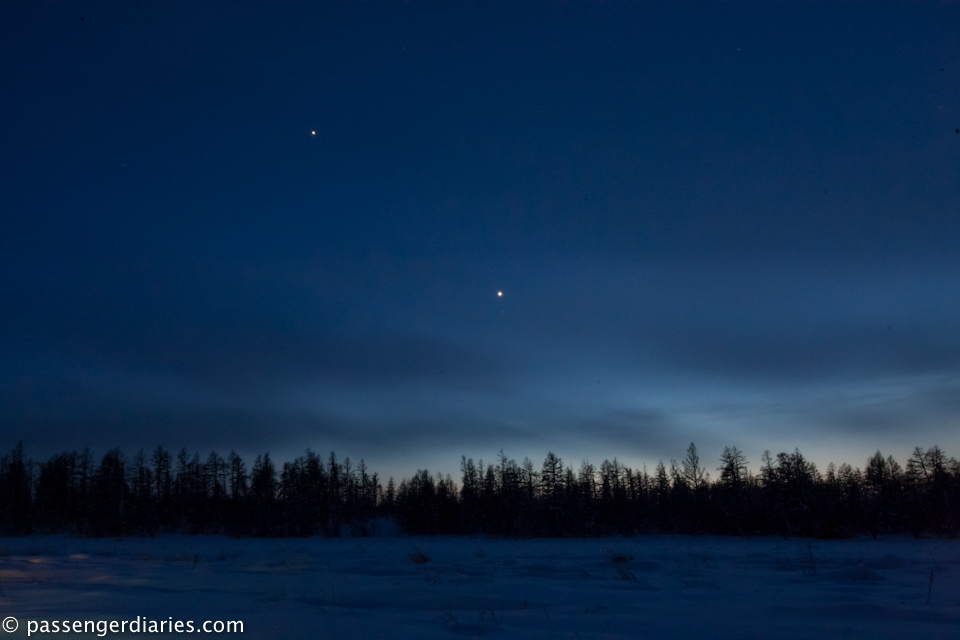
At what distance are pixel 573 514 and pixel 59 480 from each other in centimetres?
7566

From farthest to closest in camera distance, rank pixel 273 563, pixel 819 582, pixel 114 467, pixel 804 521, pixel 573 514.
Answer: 1. pixel 114 467
2. pixel 573 514
3. pixel 804 521
4. pixel 273 563
5. pixel 819 582

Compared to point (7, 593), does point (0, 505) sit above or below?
below

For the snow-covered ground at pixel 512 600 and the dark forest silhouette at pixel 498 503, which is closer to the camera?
the snow-covered ground at pixel 512 600

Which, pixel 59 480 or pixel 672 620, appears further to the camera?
pixel 59 480

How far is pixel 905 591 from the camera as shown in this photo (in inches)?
294

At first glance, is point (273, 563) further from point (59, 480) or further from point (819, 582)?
point (59, 480)

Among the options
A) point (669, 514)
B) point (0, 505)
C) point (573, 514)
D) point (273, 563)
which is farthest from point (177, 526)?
point (273, 563)

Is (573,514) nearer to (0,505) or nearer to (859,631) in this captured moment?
(859,631)

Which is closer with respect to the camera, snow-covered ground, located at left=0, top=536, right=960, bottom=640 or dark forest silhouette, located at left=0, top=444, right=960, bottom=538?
snow-covered ground, located at left=0, top=536, right=960, bottom=640

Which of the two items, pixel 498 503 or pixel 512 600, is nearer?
pixel 512 600

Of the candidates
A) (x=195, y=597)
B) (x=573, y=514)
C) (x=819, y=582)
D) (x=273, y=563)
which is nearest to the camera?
(x=195, y=597)

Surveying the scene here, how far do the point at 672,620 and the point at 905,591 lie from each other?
4.39 metres

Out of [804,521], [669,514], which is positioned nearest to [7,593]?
[804,521]

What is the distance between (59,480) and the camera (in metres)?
78.8
